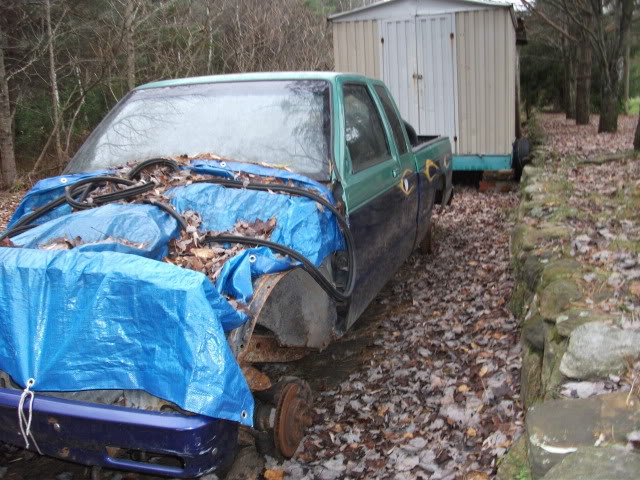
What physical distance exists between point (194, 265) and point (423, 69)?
8.92m

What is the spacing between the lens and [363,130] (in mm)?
4828

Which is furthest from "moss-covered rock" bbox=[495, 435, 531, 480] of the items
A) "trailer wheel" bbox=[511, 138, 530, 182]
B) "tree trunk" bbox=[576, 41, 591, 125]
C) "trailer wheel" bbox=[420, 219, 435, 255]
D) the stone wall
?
"tree trunk" bbox=[576, 41, 591, 125]

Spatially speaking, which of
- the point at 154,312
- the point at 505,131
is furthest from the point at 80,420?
Result: the point at 505,131

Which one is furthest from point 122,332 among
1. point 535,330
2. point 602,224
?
point 602,224

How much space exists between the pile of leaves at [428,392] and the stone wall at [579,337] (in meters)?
0.26

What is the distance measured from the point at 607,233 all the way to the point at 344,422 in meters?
2.87

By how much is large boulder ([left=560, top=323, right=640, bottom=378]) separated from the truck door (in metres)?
1.40

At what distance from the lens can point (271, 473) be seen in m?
3.35

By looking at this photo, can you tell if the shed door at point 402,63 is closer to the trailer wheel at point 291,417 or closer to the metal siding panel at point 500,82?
the metal siding panel at point 500,82

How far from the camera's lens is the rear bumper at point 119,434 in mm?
2500

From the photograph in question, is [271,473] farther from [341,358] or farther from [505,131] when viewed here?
[505,131]

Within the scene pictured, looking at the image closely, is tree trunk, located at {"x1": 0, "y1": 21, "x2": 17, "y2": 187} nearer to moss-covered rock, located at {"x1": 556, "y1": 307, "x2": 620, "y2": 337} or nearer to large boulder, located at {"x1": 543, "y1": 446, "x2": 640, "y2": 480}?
moss-covered rock, located at {"x1": 556, "y1": 307, "x2": 620, "y2": 337}

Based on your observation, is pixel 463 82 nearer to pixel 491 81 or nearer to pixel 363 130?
pixel 491 81

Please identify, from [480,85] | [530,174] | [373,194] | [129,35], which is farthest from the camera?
[129,35]
